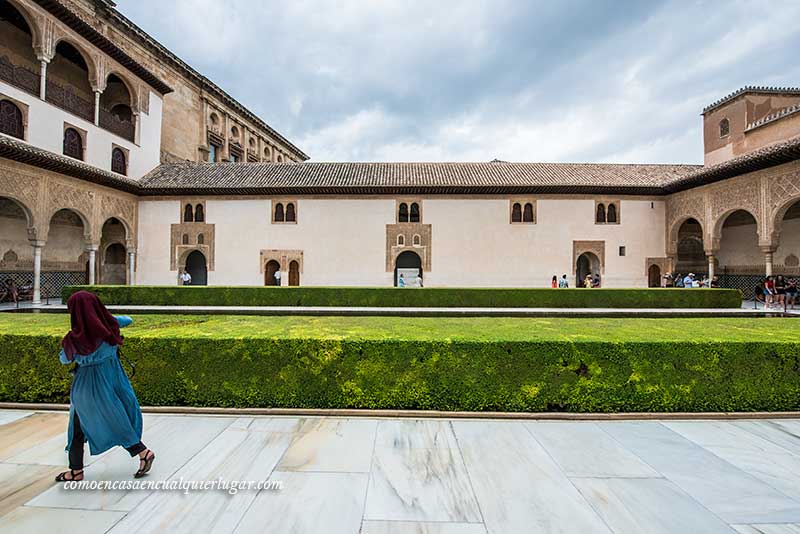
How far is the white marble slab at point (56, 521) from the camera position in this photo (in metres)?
2.32

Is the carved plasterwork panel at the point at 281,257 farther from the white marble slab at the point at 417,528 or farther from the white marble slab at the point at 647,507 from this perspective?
the white marble slab at the point at 647,507

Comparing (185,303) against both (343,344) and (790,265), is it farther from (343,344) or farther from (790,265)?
(790,265)

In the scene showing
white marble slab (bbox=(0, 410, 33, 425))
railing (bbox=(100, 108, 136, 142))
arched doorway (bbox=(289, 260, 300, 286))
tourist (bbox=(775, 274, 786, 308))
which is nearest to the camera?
white marble slab (bbox=(0, 410, 33, 425))

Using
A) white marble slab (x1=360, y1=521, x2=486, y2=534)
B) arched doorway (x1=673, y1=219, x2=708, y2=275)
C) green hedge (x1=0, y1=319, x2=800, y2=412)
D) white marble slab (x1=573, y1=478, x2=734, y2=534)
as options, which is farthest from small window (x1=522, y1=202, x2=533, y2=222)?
white marble slab (x1=360, y1=521, x2=486, y2=534)

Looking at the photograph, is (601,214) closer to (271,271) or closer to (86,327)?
(271,271)

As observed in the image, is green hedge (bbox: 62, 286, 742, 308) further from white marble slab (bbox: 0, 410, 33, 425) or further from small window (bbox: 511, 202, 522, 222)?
white marble slab (bbox: 0, 410, 33, 425)

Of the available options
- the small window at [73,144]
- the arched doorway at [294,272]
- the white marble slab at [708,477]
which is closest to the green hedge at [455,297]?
the arched doorway at [294,272]

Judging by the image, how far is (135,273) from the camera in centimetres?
1867

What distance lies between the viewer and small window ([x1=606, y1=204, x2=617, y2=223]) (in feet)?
61.1

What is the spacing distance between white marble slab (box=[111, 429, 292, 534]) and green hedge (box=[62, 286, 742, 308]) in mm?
9473

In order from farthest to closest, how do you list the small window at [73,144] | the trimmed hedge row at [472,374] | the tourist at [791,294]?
the small window at [73,144] → the tourist at [791,294] → the trimmed hedge row at [472,374]

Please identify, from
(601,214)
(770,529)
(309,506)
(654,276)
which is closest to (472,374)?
(309,506)

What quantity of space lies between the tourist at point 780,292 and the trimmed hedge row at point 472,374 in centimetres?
1277

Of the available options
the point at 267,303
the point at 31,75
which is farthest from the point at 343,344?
the point at 31,75
